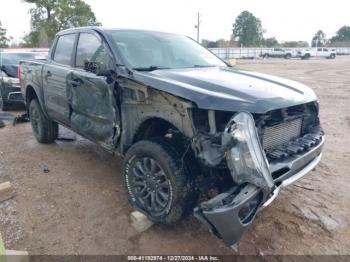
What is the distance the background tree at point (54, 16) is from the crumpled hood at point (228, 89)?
3896 centimetres

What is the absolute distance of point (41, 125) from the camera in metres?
5.62

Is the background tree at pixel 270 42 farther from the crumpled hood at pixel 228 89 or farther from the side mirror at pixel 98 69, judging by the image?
the side mirror at pixel 98 69

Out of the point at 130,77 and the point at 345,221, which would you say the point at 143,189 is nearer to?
the point at 130,77

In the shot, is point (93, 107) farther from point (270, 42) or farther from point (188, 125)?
point (270, 42)

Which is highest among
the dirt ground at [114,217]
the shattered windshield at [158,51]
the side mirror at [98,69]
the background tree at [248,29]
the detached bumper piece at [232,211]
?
the background tree at [248,29]

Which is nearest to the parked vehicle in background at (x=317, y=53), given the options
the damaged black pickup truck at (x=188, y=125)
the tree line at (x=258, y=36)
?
the tree line at (x=258, y=36)

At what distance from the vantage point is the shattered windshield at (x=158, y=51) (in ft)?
11.9

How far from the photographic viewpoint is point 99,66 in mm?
3539

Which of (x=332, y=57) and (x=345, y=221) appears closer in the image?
(x=345, y=221)

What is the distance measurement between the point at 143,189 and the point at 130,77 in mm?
1095

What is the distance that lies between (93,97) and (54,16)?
4140cm

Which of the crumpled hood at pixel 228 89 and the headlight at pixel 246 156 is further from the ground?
the crumpled hood at pixel 228 89

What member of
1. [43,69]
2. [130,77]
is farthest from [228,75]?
[43,69]

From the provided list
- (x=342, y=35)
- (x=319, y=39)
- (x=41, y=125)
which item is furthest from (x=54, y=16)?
(x=342, y=35)
